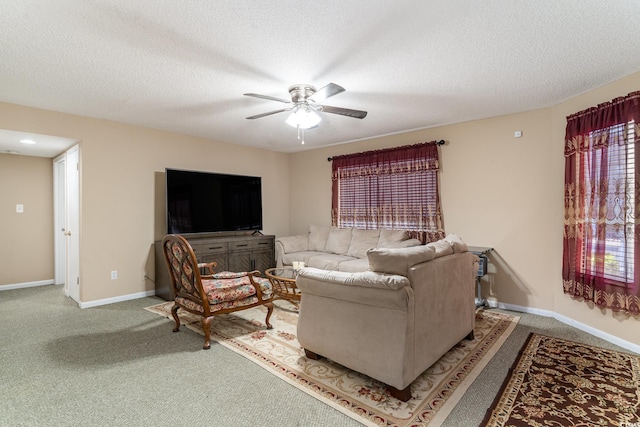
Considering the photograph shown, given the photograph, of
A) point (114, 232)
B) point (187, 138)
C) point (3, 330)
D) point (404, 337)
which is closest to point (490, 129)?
point (404, 337)

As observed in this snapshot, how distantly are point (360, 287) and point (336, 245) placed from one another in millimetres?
3067

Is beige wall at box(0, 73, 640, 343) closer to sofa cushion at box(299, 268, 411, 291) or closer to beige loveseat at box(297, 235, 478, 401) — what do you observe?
beige loveseat at box(297, 235, 478, 401)

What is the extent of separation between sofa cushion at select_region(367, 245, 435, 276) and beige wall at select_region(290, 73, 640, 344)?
2.34 meters

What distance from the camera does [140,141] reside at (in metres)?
4.38

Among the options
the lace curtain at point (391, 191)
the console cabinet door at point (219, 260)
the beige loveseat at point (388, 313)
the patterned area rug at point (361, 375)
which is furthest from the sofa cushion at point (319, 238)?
the beige loveseat at point (388, 313)

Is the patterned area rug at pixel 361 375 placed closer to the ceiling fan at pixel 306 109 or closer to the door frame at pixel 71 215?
the door frame at pixel 71 215

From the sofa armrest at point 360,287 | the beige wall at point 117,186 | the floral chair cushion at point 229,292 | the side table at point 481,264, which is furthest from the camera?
the beige wall at point 117,186

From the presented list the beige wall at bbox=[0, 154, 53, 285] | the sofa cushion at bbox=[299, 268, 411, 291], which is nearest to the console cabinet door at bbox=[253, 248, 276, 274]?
the sofa cushion at bbox=[299, 268, 411, 291]

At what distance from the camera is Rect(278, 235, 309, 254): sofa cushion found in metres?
5.13

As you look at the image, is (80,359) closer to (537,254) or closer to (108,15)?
(108,15)

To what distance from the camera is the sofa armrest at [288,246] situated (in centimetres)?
510

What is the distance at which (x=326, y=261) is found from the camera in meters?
4.47

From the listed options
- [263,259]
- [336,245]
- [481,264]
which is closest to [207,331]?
[263,259]

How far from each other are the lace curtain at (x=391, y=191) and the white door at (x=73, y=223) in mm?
3797
